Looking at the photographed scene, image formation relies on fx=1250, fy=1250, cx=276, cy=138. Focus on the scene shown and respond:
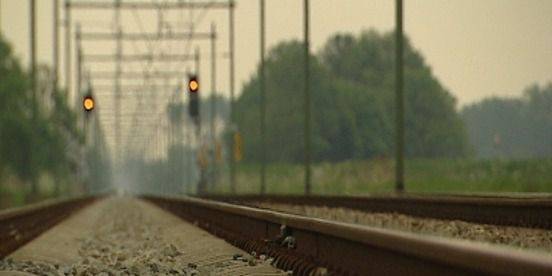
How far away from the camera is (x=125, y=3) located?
129 ft

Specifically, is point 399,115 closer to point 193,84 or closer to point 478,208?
point 193,84

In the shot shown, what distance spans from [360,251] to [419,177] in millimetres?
42307

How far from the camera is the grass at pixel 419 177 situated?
111 feet

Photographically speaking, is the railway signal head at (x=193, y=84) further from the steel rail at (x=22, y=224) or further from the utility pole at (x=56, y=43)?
the utility pole at (x=56, y=43)

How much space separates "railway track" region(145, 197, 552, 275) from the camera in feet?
13.7

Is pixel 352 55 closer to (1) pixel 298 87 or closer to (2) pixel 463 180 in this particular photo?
(1) pixel 298 87

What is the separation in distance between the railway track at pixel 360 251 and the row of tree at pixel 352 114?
287ft

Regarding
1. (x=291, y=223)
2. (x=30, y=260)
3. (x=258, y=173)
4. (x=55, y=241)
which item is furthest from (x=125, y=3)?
(x=258, y=173)

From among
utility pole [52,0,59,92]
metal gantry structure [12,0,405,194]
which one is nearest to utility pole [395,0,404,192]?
metal gantry structure [12,0,405,194]

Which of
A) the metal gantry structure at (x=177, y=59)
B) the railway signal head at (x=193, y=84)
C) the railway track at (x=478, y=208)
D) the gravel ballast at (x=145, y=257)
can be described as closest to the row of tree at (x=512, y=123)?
the metal gantry structure at (x=177, y=59)

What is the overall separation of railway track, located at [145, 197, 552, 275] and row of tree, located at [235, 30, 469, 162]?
8744 cm

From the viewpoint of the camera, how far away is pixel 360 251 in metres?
6.67

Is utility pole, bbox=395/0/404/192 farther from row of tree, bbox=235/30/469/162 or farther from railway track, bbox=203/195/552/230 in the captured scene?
row of tree, bbox=235/30/469/162

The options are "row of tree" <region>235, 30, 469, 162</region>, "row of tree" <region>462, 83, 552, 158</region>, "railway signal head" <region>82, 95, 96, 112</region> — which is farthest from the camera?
"row of tree" <region>462, 83, 552, 158</region>
